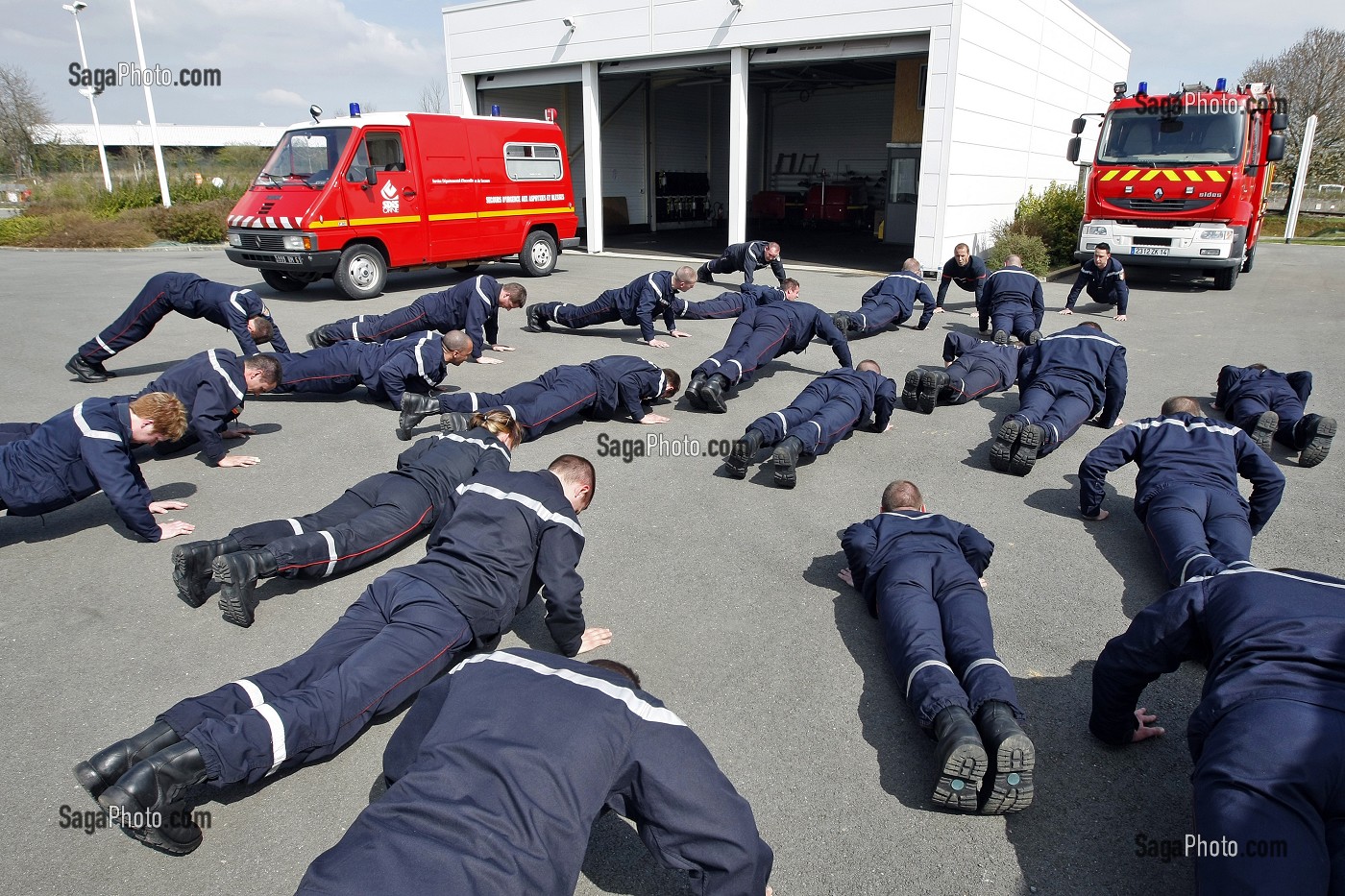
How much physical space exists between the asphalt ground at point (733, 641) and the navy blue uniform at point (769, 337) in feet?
1.62

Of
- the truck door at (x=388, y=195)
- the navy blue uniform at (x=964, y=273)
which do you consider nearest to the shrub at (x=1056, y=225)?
the navy blue uniform at (x=964, y=273)

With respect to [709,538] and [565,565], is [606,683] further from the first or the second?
[709,538]

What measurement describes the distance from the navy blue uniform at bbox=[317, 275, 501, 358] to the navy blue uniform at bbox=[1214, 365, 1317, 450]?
24.4 feet

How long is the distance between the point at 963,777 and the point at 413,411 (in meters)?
5.29

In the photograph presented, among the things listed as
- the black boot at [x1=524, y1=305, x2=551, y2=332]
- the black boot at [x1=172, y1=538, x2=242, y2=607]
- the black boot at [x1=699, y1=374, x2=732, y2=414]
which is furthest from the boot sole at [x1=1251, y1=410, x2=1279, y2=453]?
the black boot at [x1=524, y1=305, x2=551, y2=332]

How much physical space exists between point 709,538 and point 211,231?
74.1 ft

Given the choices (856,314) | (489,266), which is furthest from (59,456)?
(489,266)

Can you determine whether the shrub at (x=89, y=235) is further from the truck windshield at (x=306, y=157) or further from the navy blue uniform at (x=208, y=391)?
the navy blue uniform at (x=208, y=391)

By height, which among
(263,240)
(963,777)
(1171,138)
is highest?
(1171,138)

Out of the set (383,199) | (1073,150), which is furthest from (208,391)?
(1073,150)

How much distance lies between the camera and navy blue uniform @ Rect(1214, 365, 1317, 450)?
275 inches

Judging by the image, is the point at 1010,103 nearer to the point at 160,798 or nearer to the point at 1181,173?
the point at 1181,173

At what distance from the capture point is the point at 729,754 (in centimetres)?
338

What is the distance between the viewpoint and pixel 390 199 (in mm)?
13086
